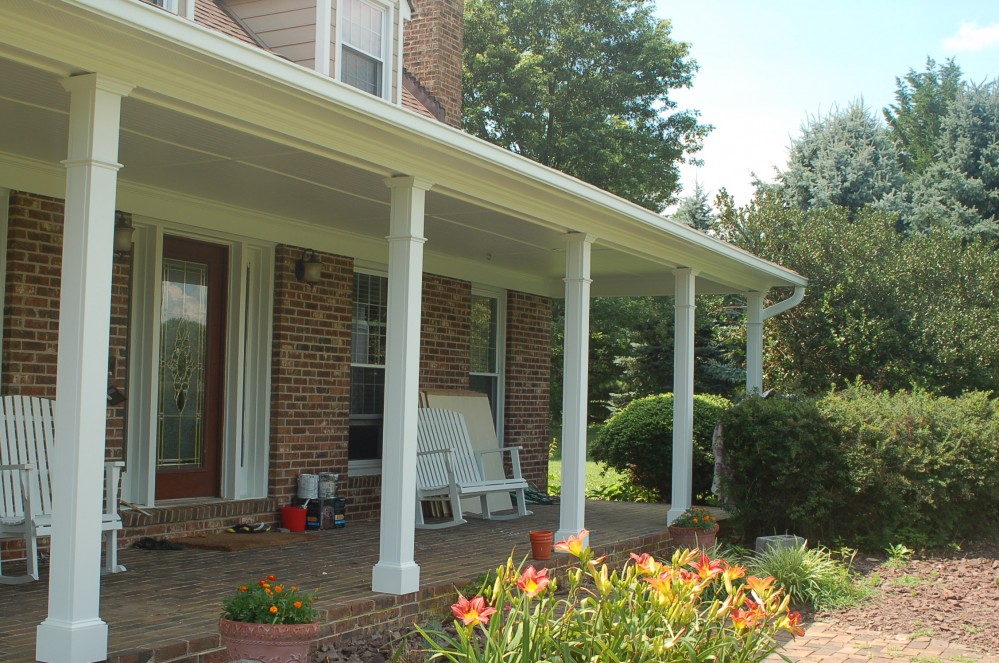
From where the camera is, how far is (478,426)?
988 centimetres

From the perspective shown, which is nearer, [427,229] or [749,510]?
[427,229]

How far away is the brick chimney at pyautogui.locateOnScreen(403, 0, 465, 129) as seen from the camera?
11461 mm

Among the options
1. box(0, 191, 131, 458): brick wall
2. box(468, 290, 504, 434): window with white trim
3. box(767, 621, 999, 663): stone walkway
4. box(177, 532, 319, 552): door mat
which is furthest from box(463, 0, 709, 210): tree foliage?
box(0, 191, 131, 458): brick wall

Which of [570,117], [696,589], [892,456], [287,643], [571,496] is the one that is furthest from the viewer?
[570,117]

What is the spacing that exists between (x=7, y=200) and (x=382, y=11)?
4.31 metres

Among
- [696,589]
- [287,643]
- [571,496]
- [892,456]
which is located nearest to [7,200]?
[287,643]

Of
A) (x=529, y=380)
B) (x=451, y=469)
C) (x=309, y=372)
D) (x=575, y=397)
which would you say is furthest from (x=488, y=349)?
(x=575, y=397)

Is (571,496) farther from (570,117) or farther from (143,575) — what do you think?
(570,117)

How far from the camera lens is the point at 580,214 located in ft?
23.6

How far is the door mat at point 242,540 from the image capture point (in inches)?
267

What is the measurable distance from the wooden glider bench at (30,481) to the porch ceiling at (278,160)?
136 centimetres

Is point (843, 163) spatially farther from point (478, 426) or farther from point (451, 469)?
point (451, 469)

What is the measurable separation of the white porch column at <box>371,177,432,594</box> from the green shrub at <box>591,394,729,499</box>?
22.8 ft

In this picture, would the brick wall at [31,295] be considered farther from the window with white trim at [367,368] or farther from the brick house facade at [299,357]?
the window with white trim at [367,368]
